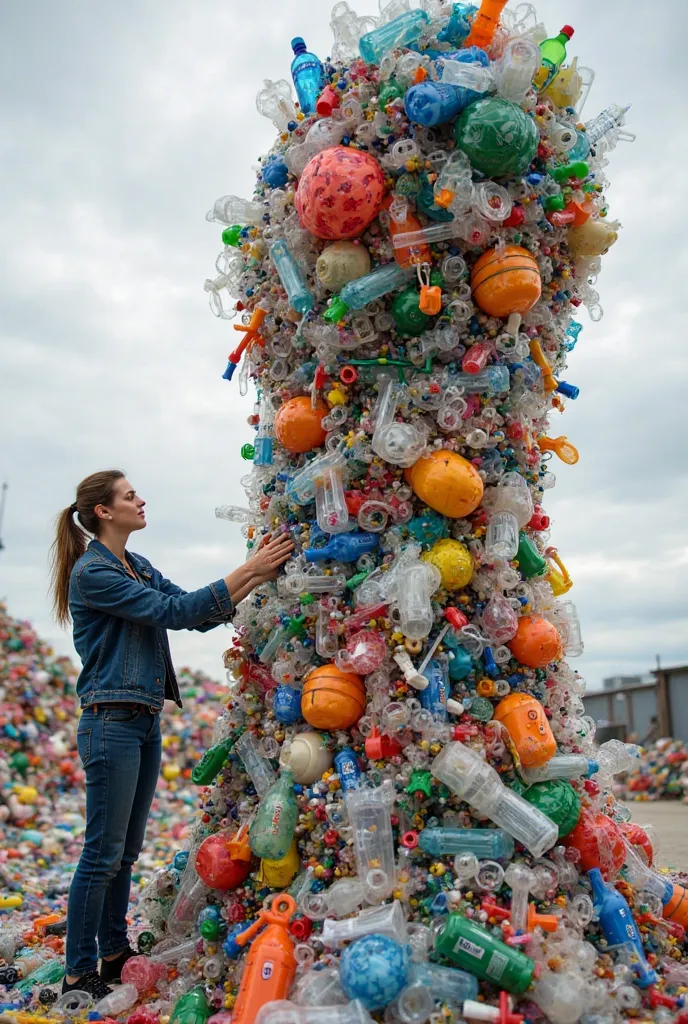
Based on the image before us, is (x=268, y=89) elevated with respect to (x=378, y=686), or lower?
elevated

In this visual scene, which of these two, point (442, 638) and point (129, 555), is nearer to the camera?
point (442, 638)

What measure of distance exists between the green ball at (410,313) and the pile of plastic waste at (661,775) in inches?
379

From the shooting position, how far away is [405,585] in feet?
10.1

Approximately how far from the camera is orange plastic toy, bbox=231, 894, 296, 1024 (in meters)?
2.71

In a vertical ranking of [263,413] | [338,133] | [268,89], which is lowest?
[263,413]

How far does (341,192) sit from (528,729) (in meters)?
2.15

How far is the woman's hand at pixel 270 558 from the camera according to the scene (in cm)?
348

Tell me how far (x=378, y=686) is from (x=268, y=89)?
277cm

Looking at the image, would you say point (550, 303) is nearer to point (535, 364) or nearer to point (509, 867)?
point (535, 364)

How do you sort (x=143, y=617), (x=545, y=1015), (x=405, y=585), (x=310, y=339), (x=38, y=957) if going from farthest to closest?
(x=38, y=957) → (x=310, y=339) → (x=143, y=617) → (x=405, y=585) → (x=545, y=1015)

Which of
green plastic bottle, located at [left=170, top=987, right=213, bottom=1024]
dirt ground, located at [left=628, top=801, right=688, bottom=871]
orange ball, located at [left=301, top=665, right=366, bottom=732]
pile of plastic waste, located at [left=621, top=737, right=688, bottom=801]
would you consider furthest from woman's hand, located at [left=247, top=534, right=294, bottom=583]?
pile of plastic waste, located at [left=621, top=737, right=688, bottom=801]

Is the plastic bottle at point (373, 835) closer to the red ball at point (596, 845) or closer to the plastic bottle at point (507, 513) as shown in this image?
the red ball at point (596, 845)

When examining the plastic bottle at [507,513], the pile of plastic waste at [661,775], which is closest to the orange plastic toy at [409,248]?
the plastic bottle at [507,513]

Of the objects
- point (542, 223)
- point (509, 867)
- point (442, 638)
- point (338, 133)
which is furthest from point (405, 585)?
point (338, 133)
